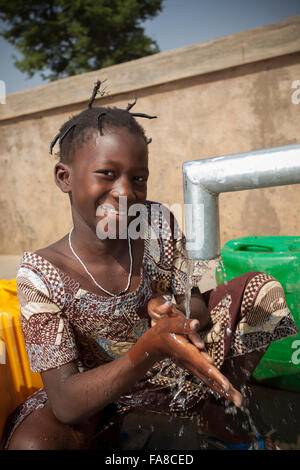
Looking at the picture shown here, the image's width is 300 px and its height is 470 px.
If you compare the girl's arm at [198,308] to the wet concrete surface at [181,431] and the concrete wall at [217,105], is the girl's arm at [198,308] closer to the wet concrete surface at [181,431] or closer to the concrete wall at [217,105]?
the wet concrete surface at [181,431]

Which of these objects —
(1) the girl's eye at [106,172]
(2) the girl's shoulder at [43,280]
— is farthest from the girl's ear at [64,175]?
(2) the girl's shoulder at [43,280]

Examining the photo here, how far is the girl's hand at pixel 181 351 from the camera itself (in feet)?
3.31

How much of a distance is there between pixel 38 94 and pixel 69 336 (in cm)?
529

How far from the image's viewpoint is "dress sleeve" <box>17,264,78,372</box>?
4.16 ft

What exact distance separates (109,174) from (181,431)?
108 centimetres

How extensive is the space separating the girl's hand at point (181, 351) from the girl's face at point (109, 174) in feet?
1.54

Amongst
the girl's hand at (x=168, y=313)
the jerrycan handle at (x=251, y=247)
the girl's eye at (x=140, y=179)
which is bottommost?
the girl's hand at (x=168, y=313)

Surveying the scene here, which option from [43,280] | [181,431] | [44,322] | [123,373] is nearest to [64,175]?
[43,280]

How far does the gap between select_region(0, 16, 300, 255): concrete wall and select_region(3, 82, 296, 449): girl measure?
2649 mm

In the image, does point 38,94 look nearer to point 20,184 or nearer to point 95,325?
point 20,184

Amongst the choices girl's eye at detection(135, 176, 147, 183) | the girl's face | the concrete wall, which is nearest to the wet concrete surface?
the girl's face

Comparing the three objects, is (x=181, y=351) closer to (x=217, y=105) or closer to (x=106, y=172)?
(x=106, y=172)

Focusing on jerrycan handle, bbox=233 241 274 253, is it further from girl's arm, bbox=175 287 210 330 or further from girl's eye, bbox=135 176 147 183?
girl's eye, bbox=135 176 147 183

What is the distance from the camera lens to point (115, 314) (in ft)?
4.89
